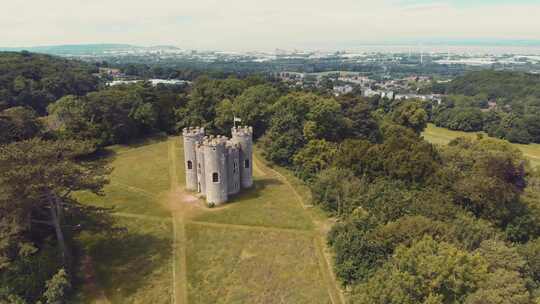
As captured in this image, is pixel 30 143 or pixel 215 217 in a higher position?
pixel 30 143

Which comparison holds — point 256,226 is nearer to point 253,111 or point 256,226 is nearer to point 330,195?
→ point 330,195

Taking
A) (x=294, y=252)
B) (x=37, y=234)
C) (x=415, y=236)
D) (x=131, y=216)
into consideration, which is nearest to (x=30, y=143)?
(x=37, y=234)

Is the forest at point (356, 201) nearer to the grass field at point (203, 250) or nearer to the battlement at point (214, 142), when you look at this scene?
the grass field at point (203, 250)

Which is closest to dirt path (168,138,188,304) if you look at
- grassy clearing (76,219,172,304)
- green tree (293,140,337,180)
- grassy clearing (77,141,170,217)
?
grassy clearing (76,219,172,304)

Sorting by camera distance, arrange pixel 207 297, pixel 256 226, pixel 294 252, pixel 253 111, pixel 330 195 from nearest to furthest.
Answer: pixel 207 297
pixel 294 252
pixel 256 226
pixel 330 195
pixel 253 111

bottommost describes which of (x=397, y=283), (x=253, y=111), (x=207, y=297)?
(x=207, y=297)

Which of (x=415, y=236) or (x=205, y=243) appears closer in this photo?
(x=415, y=236)
